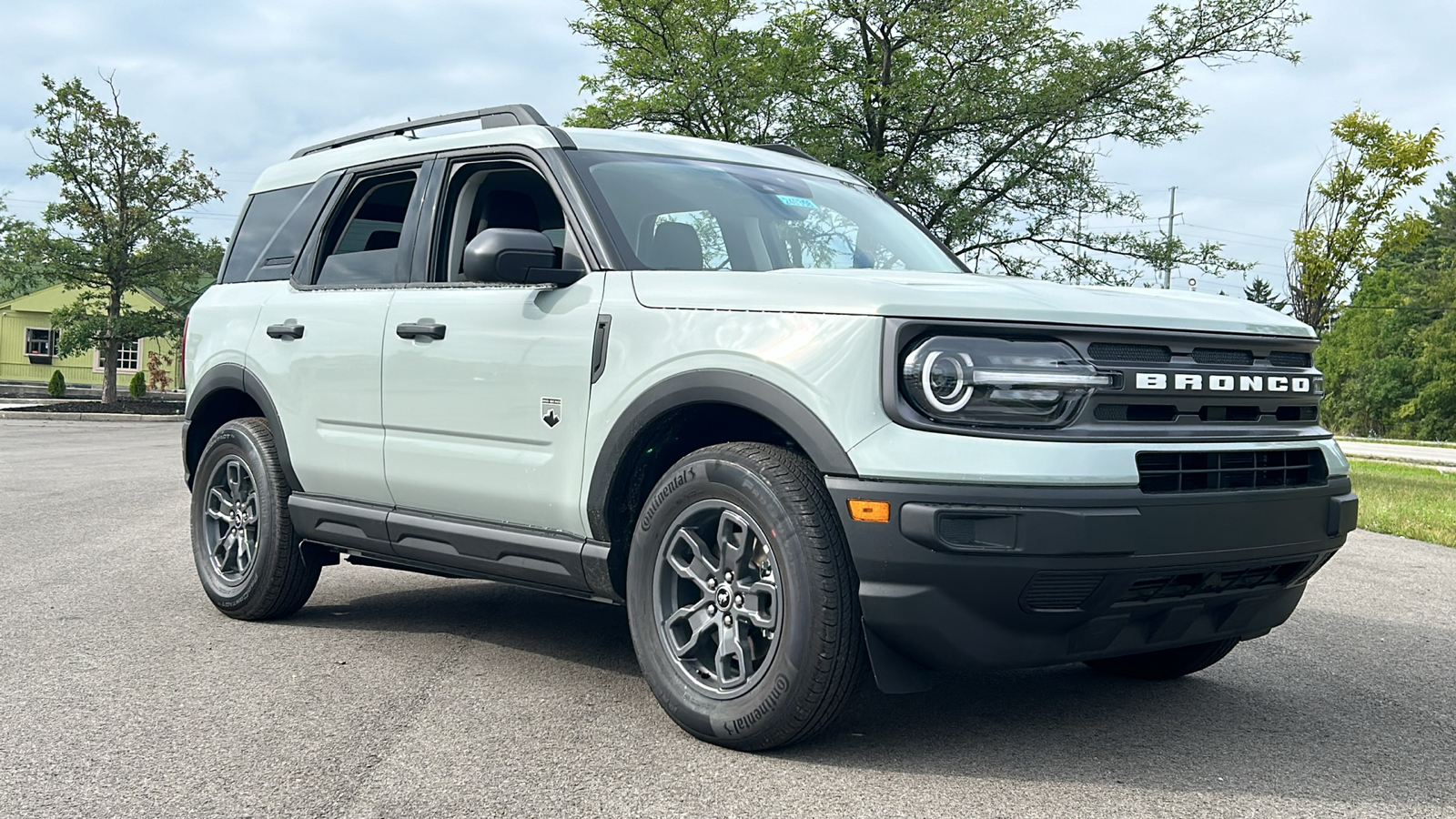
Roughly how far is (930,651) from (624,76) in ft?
78.1

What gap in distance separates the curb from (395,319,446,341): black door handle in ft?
101

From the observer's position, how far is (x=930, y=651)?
3.62 meters

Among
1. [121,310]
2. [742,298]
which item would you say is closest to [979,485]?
[742,298]

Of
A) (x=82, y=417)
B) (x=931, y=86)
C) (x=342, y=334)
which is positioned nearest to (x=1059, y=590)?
(x=342, y=334)

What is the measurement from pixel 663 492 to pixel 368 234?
233cm

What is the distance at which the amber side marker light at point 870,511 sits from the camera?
3523 mm

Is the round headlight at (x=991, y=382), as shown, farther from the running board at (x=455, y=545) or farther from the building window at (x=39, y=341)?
the building window at (x=39, y=341)

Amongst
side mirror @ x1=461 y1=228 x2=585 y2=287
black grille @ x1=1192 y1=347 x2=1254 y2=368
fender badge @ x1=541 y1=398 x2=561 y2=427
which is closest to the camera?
black grille @ x1=1192 y1=347 x2=1254 y2=368

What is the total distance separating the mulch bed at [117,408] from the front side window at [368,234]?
31856mm

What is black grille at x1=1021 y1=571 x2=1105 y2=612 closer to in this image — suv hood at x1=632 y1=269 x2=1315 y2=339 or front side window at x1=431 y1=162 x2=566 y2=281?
suv hood at x1=632 y1=269 x2=1315 y2=339

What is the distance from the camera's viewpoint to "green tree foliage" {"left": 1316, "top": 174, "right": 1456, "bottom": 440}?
75.4 meters

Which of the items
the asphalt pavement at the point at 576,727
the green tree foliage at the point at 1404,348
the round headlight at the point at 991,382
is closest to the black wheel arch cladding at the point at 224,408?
the asphalt pavement at the point at 576,727

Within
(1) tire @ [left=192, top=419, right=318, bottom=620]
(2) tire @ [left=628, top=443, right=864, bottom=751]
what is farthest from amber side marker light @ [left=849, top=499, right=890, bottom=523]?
(1) tire @ [left=192, top=419, right=318, bottom=620]

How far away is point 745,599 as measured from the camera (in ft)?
13.0
